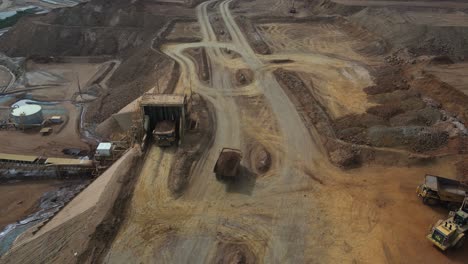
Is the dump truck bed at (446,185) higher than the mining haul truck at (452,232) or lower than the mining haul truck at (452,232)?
higher

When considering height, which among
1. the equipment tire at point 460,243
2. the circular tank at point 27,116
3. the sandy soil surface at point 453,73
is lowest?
the circular tank at point 27,116

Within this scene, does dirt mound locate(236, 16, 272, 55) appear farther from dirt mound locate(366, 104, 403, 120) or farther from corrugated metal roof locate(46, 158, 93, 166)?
corrugated metal roof locate(46, 158, 93, 166)

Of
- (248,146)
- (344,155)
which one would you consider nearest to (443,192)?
(344,155)

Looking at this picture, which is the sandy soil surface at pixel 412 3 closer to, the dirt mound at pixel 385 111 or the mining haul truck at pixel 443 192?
the dirt mound at pixel 385 111

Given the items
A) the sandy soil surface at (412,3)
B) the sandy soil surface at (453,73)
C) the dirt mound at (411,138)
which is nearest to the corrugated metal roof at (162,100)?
the dirt mound at (411,138)

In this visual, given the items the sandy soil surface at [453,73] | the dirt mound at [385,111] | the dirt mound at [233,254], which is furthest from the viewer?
the sandy soil surface at [453,73]

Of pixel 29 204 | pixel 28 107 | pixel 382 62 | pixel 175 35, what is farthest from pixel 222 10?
pixel 29 204

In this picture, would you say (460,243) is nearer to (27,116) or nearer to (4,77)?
(27,116)
